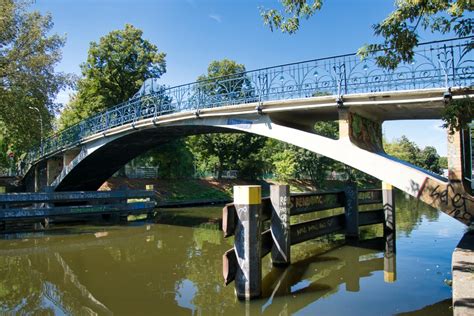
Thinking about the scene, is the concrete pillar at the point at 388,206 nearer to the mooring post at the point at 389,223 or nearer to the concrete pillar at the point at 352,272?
the mooring post at the point at 389,223

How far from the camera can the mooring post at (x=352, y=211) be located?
10.5 m

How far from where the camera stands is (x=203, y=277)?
7168mm

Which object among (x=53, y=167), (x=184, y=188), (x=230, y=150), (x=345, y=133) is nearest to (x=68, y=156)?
(x=53, y=167)

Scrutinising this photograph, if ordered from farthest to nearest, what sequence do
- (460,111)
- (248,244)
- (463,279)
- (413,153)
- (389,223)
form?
1. (413,153)
2. (389,223)
3. (248,244)
4. (460,111)
5. (463,279)

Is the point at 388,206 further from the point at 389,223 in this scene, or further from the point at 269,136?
the point at 269,136

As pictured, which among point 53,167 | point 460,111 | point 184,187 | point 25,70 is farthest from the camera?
point 184,187

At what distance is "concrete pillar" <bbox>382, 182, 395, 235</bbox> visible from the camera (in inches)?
432

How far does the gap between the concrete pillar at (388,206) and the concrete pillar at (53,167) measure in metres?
16.7

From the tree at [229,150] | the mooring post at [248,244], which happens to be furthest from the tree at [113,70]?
the mooring post at [248,244]

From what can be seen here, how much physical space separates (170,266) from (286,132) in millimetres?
4530

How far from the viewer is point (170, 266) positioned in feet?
26.6

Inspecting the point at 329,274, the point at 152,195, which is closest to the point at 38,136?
the point at 152,195

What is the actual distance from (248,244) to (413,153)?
64.4 metres

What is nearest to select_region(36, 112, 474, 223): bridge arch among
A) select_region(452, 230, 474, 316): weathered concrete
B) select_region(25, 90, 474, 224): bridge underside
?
select_region(25, 90, 474, 224): bridge underside
